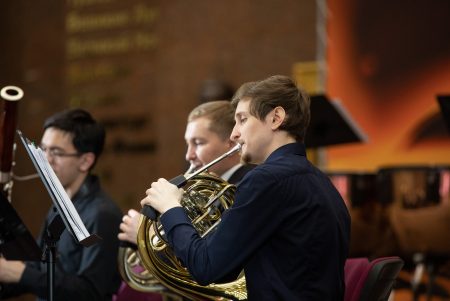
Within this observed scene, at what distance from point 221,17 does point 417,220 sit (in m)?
3.39

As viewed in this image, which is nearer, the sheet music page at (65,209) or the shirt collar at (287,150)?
the shirt collar at (287,150)

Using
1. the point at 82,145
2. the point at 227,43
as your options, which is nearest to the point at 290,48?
the point at 227,43

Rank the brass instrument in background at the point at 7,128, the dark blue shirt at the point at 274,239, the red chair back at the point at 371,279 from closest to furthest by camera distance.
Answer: the dark blue shirt at the point at 274,239
the red chair back at the point at 371,279
the brass instrument in background at the point at 7,128

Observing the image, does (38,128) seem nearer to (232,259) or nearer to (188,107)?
(188,107)

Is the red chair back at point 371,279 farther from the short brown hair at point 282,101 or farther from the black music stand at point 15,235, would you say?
the black music stand at point 15,235

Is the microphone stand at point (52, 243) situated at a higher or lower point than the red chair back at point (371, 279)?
higher

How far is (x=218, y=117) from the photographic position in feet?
11.2

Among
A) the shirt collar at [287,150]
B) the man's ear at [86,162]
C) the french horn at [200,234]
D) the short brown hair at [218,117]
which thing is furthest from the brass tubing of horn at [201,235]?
the man's ear at [86,162]

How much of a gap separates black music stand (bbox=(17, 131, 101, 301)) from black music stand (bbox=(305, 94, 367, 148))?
7.37 ft

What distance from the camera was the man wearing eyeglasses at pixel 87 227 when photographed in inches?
126

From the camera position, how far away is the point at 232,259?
90.0 inches

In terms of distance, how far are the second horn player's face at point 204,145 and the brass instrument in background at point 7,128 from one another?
28.8 inches

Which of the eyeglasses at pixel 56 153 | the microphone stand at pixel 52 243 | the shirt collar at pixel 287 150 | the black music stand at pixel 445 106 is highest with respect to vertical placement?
the shirt collar at pixel 287 150

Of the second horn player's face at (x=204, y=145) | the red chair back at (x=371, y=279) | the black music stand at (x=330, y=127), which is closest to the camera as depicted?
the red chair back at (x=371, y=279)
